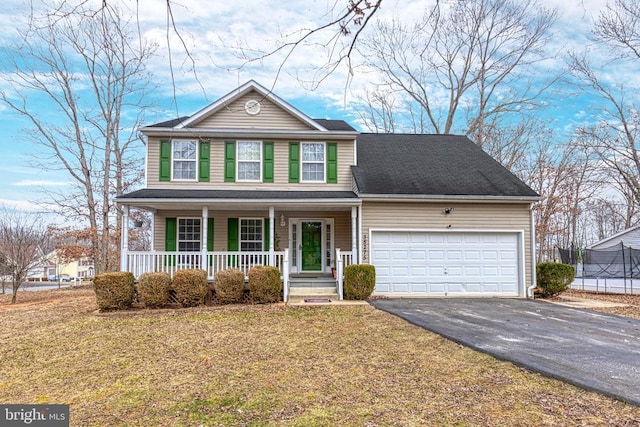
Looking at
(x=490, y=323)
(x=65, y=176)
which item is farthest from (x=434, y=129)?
(x=65, y=176)

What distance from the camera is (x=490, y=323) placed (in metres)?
7.71

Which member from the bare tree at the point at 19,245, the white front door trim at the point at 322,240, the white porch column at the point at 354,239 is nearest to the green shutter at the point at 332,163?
the white front door trim at the point at 322,240

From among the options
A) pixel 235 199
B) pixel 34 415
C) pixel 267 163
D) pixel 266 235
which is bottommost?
pixel 34 415

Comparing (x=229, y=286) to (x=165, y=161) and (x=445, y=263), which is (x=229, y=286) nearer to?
(x=165, y=161)

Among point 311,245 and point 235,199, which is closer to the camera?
point 235,199

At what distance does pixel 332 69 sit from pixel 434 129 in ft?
69.8

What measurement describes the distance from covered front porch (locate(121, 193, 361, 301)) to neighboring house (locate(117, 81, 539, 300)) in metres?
0.03

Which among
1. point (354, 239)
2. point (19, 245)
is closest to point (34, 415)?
point (354, 239)

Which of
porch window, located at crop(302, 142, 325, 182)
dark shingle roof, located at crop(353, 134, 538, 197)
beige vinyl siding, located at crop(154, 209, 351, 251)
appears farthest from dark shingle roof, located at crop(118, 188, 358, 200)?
dark shingle roof, located at crop(353, 134, 538, 197)

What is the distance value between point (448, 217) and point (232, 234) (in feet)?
22.3

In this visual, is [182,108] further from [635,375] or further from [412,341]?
[635,375]

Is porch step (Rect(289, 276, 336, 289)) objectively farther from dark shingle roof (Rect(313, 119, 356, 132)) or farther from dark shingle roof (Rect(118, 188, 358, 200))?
dark shingle roof (Rect(313, 119, 356, 132))

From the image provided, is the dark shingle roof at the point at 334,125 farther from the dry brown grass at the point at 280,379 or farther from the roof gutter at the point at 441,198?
the dry brown grass at the point at 280,379

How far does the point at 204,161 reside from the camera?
12438 mm
